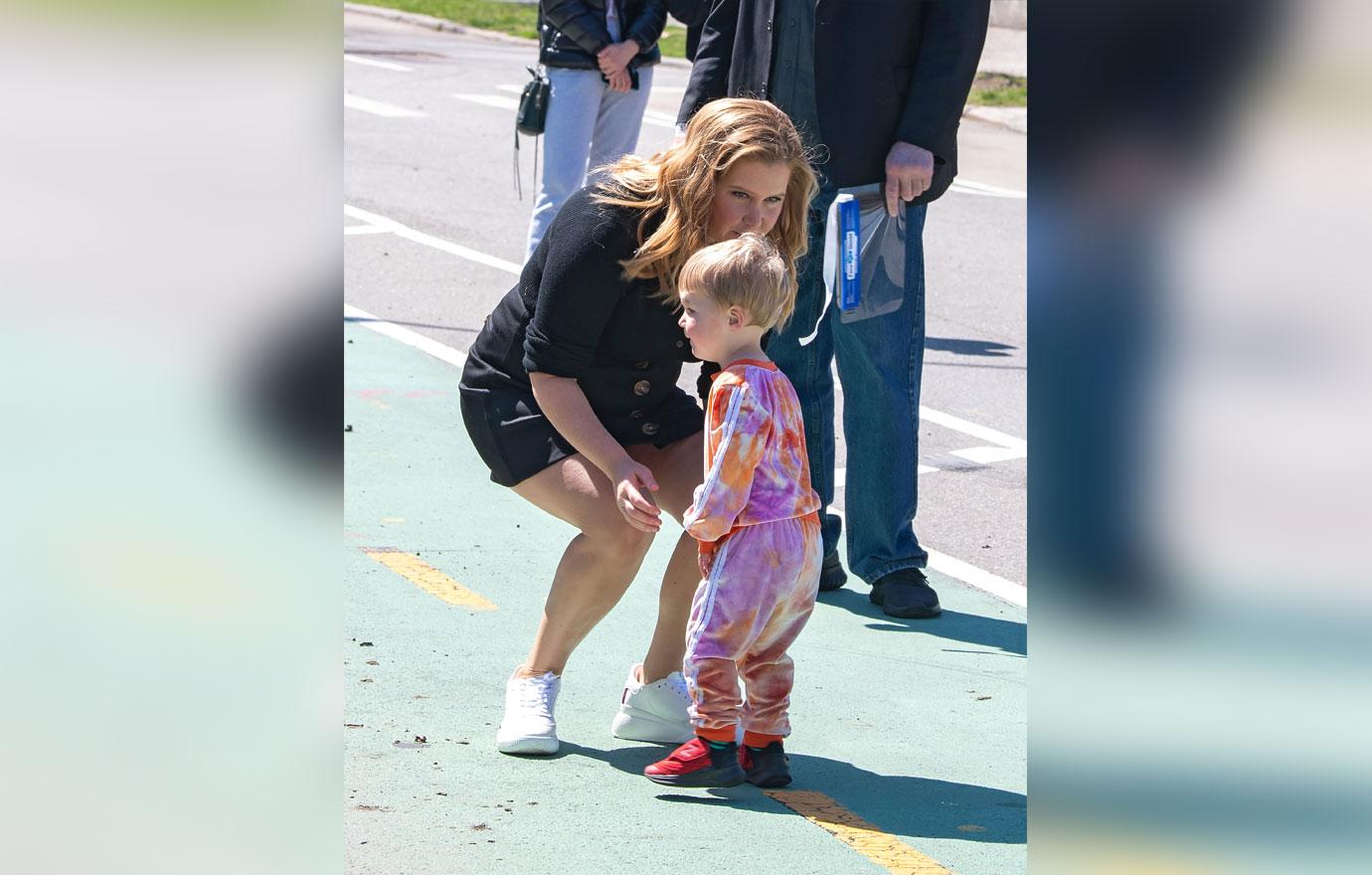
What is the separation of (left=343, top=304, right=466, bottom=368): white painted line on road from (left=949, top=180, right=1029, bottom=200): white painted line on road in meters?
6.68

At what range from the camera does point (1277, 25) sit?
120cm

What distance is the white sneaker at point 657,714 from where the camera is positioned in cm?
397

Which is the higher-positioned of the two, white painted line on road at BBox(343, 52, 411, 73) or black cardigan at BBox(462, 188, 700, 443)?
white painted line on road at BBox(343, 52, 411, 73)

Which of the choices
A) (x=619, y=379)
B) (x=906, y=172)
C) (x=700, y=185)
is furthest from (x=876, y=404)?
(x=700, y=185)

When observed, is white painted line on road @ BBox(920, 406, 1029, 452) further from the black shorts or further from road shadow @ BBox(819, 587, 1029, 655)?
the black shorts

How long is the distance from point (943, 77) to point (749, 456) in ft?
6.09

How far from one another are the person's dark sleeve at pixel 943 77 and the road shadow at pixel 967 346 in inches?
159

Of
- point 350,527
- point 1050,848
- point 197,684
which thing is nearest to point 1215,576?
point 1050,848

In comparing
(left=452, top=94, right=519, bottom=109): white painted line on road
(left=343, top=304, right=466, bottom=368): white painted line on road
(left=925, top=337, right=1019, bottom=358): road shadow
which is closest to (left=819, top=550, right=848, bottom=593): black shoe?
(left=343, top=304, right=466, bottom=368): white painted line on road

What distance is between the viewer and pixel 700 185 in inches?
145

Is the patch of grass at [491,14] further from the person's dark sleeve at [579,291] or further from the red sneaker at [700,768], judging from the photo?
the red sneaker at [700,768]

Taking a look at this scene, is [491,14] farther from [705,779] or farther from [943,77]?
[705,779]

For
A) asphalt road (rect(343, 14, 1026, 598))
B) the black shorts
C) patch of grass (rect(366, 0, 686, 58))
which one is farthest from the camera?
patch of grass (rect(366, 0, 686, 58))

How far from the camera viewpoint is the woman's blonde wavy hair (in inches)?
144
